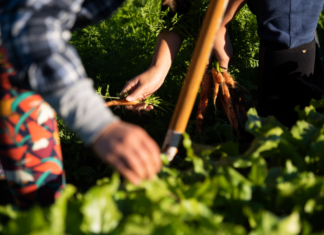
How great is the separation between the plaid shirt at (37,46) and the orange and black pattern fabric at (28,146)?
0.85ft

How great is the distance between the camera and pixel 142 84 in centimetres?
201

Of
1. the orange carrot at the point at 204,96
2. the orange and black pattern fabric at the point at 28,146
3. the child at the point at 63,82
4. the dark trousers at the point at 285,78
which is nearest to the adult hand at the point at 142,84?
the orange carrot at the point at 204,96

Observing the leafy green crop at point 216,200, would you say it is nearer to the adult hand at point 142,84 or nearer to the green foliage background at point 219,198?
the green foliage background at point 219,198

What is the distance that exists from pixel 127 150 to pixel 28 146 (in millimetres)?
495

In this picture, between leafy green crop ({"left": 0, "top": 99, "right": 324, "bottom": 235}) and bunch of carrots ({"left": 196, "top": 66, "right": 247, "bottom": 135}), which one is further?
bunch of carrots ({"left": 196, "top": 66, "right": 247, "bottom": 135})

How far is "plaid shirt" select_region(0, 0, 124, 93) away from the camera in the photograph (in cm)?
83

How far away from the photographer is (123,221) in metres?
0.84

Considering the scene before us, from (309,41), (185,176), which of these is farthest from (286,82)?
(185,176)

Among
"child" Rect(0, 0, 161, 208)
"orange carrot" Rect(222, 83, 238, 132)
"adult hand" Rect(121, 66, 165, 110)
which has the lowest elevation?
"orange carrot" Rect(222, 83, 238, 132)

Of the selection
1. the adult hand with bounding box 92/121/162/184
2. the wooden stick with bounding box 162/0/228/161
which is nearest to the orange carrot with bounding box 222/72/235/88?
the wooden stick with bounding box 162/0/228/161

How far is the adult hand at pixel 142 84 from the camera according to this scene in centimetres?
200

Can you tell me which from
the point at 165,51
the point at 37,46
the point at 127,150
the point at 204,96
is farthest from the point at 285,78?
the point at 37,46

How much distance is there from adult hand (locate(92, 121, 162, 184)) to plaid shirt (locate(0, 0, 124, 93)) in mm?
173

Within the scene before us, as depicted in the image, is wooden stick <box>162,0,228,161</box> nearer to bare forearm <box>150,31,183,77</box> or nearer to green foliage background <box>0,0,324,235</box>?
green foliage background <box>0,0,324,235</box>
